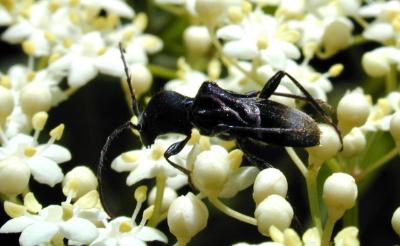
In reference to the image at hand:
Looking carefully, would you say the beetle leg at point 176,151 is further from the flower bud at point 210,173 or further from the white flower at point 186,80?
the white flower at point 186,80

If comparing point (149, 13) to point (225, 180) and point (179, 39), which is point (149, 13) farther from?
point (225, 180)

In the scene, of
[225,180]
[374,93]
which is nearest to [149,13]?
[374,93]

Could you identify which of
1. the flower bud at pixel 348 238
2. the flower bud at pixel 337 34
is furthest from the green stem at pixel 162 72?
the flower bud at pixel 348 238

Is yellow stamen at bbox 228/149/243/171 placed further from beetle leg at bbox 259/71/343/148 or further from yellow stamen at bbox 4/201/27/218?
yellow stamen at bbox 4/201/27/218

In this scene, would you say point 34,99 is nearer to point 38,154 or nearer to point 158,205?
point 38,154

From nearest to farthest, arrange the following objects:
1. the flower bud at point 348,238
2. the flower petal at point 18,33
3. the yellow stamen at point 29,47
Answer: the flower bud at point 348,238 → the yellow stamen at point 29,47 → the flower petal at point 18,33

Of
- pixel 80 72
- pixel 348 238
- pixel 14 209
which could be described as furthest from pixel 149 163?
pixel 348 238

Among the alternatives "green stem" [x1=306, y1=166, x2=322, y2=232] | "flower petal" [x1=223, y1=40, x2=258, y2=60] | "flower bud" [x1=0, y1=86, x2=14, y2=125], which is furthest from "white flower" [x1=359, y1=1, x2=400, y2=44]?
"flower bud" [x1=0, y1=86, x2=14, y2=125]

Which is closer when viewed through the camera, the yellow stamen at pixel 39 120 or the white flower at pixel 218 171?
the white flower at pixel 218 171
